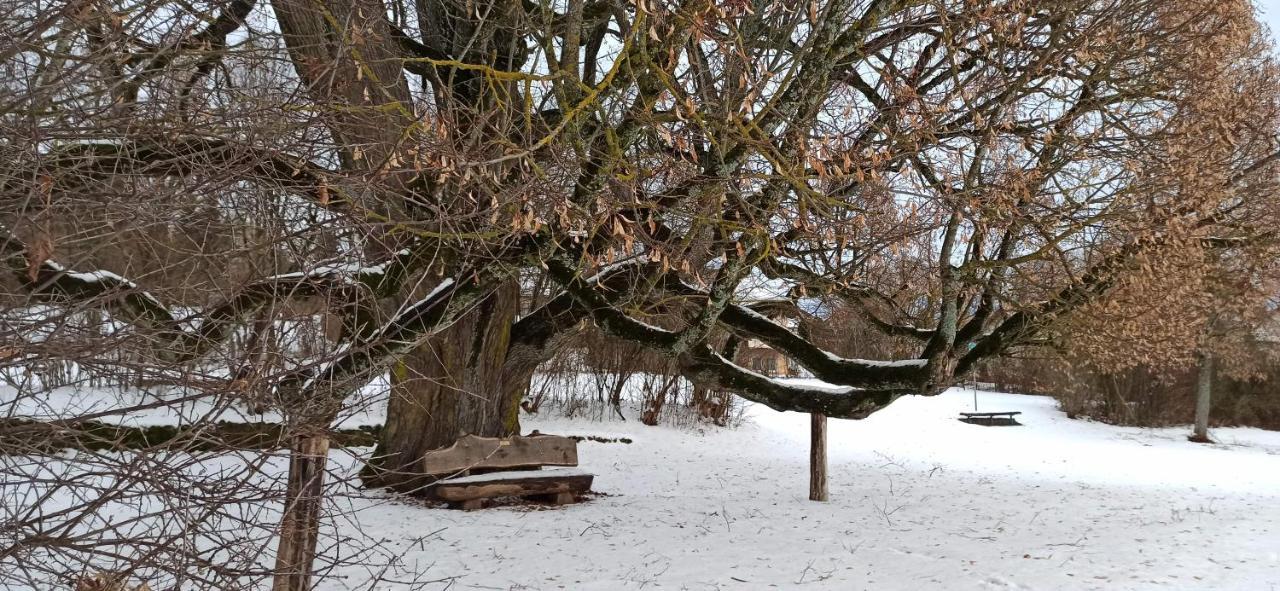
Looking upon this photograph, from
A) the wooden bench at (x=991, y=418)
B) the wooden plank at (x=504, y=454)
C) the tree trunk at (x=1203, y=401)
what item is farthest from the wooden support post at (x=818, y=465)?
the tree trunk at (x=1203, y=401)

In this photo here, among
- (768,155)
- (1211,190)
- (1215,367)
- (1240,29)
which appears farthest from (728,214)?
(1215,367)

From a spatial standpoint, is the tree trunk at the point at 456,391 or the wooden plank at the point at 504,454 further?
the tree trunk at the point at 456,391

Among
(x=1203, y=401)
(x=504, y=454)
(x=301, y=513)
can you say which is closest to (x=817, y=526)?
(x=504, y=454)

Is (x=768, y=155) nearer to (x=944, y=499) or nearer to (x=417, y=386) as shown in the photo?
(x=417, y=386)

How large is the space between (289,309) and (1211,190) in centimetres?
832

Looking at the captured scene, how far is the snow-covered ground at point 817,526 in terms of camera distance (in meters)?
6.68

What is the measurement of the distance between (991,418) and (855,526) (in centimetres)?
1842

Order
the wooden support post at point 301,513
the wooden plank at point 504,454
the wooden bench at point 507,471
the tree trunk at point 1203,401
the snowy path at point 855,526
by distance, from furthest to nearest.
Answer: the tree trunk at point 1203,401
the wooden bench at point 507,471
the wooden plank at point 504,454
the snowy path at point 855,526
the wooden support post at point 301,513

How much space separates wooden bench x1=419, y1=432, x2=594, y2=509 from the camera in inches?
359

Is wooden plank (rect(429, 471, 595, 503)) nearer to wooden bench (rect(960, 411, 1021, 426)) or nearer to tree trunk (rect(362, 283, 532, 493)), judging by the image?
tree trunk (rect(362, 283, 532, 493))

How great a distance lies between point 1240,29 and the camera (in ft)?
26.1

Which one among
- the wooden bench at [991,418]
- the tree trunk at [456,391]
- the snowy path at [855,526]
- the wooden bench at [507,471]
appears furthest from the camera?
the wooden bench at [991,418]

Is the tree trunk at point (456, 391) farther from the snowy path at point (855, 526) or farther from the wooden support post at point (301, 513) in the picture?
the wooden support post at point (301, 513)

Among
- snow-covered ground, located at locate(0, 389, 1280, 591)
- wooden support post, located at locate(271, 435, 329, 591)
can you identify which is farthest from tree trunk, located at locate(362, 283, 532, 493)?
wooden support post, located at locate(271, 435, 329, 591)
